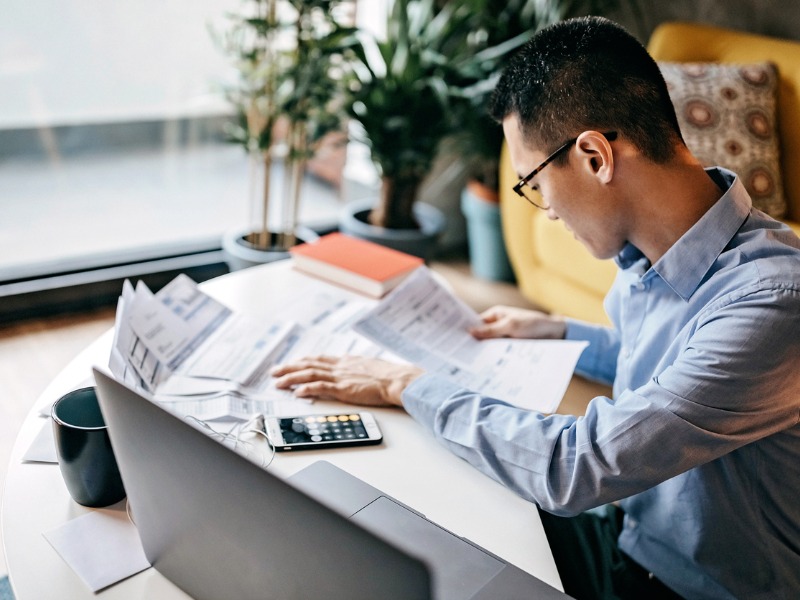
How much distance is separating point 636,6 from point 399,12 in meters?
0.97

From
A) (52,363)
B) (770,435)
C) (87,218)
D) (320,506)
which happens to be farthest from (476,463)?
(87,218)

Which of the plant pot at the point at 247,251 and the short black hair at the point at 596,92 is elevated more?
the short black hair at the point at 596,92

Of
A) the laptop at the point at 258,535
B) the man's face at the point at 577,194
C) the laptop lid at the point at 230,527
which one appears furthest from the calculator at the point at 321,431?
the man's face at the point at 577,194

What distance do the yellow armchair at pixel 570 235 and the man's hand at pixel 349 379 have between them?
4.12 feet

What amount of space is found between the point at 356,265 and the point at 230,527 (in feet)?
3.14

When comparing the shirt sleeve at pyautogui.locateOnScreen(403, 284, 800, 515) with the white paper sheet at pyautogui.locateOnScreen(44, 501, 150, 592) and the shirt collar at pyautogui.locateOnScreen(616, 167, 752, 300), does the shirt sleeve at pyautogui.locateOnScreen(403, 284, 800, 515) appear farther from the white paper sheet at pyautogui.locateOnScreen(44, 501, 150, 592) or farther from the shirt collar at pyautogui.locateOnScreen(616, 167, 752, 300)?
the white paper sheet at pyautogui.locateOnScreen(44, 501, 150, 592)

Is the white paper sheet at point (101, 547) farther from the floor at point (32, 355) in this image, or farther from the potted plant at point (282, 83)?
the potted plant at point (282, 83)

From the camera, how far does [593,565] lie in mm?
1034

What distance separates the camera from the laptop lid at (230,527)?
49 cm

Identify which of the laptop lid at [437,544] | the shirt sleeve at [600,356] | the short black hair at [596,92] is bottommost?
the shirt sleeve at [600,356]

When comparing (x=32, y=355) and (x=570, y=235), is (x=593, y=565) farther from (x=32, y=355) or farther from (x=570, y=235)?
(x=32, y=355)

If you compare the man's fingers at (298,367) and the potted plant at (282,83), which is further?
the potted plant at (282,83)

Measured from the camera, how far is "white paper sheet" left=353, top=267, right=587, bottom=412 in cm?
114

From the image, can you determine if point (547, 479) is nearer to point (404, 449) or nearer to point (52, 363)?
point (404, 449)
